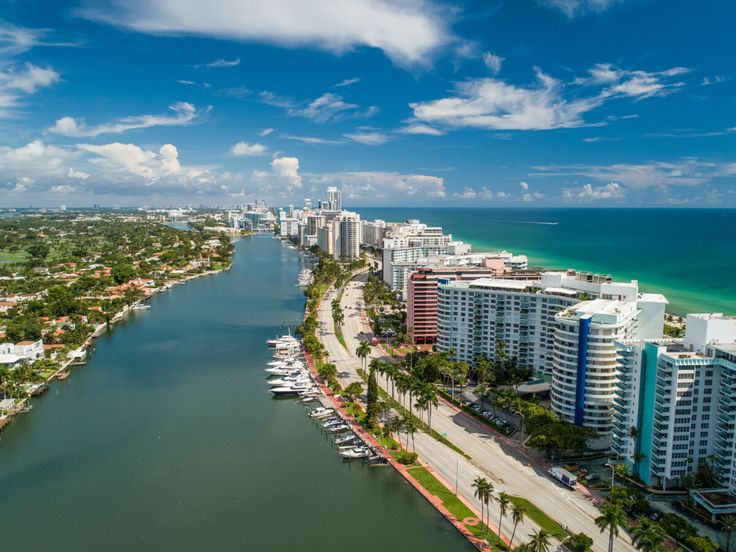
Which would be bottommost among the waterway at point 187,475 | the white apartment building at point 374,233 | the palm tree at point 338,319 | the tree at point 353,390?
the waterway at point 187,475

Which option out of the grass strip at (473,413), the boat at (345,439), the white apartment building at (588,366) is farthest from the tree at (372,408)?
the white apartment building at (588,366)

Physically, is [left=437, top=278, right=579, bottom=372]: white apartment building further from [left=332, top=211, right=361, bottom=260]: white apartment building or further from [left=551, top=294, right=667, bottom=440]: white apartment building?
[left=332, top=211, right=361, bottom=260]: white apartment building

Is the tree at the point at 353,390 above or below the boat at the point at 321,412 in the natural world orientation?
above

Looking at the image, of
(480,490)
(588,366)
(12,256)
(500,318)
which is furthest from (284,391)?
(12,256)

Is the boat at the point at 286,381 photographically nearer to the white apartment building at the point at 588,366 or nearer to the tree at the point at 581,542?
Answer: the white apartment building at the point at 588,366

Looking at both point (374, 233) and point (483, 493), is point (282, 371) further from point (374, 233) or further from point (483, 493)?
point (374, 233)

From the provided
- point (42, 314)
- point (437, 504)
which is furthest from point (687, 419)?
point (42, 314)
